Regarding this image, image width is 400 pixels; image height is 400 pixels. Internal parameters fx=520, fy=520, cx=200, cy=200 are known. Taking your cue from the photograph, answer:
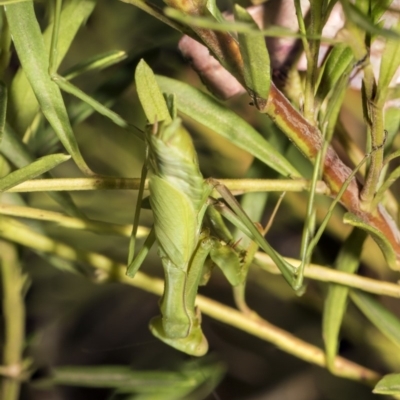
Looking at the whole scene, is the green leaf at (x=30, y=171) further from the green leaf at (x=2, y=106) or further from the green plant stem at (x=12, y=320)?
the green plant stem at (x=12, y=320)

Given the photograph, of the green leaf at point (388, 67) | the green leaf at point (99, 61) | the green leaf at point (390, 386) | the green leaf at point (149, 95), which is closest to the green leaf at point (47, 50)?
the green leaf at point (99, 61)

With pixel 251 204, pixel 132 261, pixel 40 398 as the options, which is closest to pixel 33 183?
pixel 132 261

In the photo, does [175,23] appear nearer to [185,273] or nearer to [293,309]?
[185,273]

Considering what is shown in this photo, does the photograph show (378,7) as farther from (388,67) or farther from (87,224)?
(87,224)

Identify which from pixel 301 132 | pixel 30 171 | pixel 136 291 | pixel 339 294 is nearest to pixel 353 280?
pixel 339 294

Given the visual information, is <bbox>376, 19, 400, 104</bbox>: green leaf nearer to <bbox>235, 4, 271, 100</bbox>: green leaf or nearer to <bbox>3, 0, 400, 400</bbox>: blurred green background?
<bbox>235, 4, 271, 100</bbox>: green leaf
